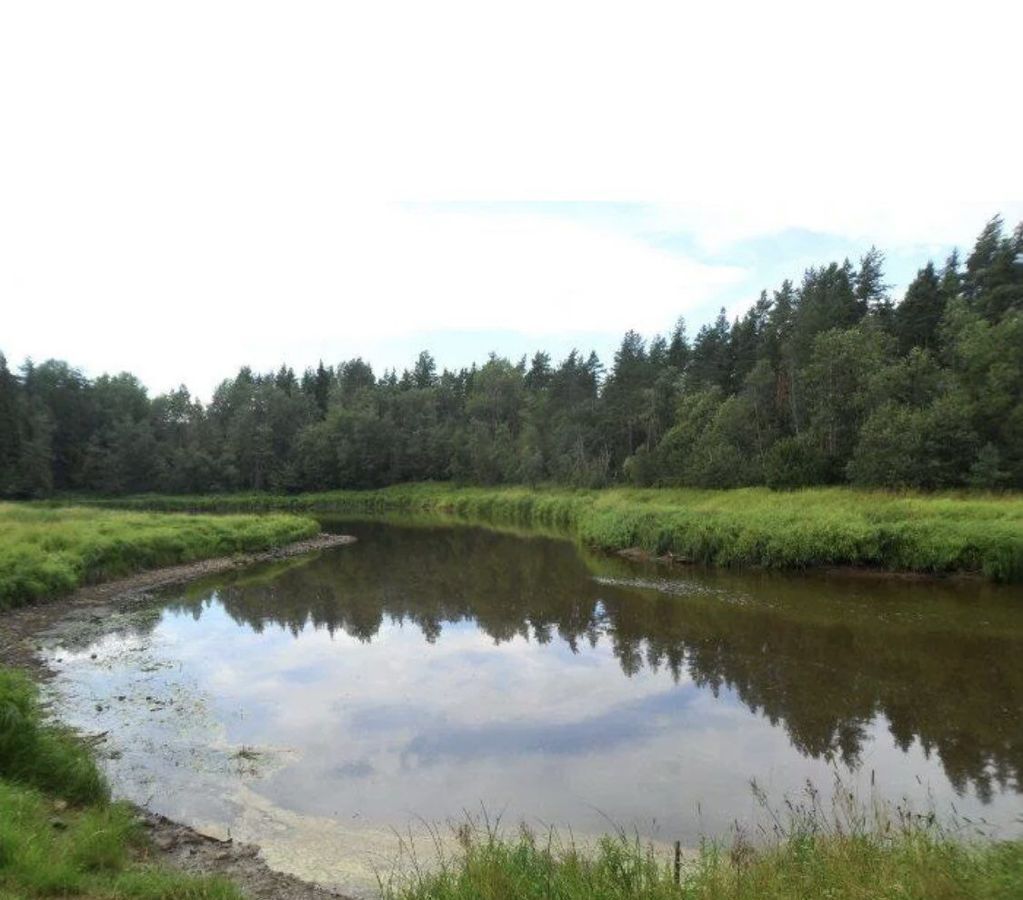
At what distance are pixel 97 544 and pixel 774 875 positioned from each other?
86.2 feet

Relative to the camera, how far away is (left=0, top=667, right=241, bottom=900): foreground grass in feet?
18.1

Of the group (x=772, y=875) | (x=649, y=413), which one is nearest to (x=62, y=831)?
(x=772, y=875)

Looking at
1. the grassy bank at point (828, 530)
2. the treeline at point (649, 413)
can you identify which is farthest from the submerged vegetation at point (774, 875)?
the treeline at point (649, 413)

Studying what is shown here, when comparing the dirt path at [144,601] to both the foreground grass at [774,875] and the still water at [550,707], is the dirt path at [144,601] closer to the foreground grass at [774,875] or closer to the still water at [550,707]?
the still water at [550,707]

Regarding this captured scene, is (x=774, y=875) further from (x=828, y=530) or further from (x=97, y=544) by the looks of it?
(x=97, y=544)

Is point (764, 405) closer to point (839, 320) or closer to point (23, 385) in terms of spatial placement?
point (839, 320)

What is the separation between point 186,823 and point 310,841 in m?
1.56

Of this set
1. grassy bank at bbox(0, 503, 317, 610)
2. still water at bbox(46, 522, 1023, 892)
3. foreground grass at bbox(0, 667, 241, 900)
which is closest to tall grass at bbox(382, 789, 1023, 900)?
foreground grass at bbox(0, 667, 241, 900)

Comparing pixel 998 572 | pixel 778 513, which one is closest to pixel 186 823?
pixel 998 572

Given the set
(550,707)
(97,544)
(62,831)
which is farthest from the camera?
(97,544)

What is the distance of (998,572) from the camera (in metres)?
22.6

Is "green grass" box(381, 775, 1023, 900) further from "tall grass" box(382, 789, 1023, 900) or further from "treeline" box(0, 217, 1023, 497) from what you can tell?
"treeline" box(0, 217, 1023, 497)

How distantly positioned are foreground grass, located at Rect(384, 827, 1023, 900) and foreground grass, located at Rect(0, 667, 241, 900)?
2140 millimetres

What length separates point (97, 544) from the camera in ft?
84.7
